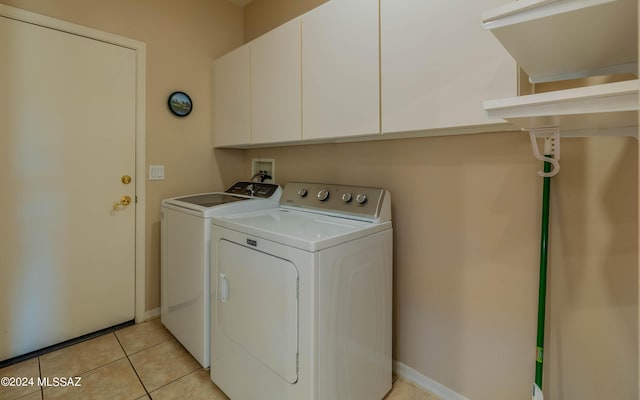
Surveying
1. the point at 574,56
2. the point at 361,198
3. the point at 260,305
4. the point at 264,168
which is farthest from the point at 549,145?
the point at 264,168

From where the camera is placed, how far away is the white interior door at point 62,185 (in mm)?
1801

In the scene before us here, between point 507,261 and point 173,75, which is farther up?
point 173,75

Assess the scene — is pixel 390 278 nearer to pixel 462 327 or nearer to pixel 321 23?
pixel 462 327

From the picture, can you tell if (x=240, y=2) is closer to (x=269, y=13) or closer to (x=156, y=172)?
(x=269, y=13)

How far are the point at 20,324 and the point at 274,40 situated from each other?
235cm

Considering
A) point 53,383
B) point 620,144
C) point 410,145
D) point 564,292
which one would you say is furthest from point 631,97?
point 53,383

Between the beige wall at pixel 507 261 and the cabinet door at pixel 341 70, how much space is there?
320 mm

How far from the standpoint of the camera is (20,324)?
1.87 m

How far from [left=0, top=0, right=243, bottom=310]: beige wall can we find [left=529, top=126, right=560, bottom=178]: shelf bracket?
2.32m

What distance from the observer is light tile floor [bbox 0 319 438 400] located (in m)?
1.59

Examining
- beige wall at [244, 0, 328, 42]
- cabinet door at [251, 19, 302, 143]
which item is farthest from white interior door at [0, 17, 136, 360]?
beige wall at [244, 0, 328, 42]

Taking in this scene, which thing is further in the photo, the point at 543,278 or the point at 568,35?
the point at 543,278

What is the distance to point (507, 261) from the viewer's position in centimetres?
137

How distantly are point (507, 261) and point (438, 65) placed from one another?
0.91 m
